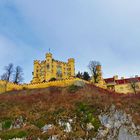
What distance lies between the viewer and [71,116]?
57562 millimetres

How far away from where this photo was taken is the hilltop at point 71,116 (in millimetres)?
52688

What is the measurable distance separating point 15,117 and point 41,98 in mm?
11395

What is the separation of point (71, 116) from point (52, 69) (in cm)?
5100

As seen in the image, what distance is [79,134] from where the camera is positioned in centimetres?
5225

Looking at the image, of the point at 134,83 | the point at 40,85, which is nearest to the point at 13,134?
the point at 40,85

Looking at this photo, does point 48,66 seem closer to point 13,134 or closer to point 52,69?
point 52,69

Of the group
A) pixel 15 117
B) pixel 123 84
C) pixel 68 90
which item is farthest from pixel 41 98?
pixel 123 84

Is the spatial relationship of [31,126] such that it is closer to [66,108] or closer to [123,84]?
[66,108]

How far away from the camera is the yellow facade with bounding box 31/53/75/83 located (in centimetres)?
10612

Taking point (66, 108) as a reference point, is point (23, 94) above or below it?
above

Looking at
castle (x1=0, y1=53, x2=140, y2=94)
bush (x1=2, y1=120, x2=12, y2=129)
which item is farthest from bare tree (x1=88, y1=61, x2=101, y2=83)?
bush (x1=2, y1=120, x2=12, y2=129)

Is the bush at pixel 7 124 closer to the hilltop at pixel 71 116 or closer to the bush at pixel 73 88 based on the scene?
the hilltop at pixel 71 116

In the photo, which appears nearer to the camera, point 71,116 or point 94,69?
point 71,116

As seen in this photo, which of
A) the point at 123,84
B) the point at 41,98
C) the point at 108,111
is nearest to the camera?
the point at 108,111
